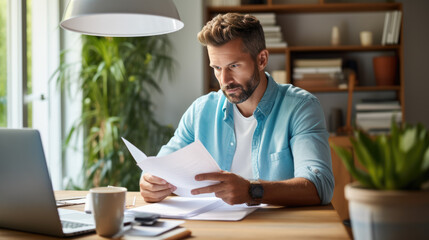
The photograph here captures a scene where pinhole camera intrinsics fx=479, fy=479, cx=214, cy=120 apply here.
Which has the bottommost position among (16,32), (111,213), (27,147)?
(111,213)

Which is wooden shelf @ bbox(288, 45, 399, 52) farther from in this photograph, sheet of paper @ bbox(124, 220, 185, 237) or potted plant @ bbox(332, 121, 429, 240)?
potted plant @ bbox(332, 121, 429, 240)

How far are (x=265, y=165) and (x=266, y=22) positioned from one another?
233 cm

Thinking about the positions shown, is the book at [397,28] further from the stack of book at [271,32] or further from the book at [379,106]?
the stack of book at [271,32]

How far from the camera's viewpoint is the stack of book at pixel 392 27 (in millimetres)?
3803

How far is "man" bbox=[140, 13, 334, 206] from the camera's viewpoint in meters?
1.64

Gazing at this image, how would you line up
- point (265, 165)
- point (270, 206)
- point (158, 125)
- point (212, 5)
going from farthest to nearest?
point (212, 5), point (158, 125), point (265, 165), point (270, 206)

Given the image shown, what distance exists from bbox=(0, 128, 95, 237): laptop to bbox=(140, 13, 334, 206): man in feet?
1.46

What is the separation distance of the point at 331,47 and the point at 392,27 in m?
0.50

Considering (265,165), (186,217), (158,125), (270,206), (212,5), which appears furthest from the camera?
(212,5)

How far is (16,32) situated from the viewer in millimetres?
2934

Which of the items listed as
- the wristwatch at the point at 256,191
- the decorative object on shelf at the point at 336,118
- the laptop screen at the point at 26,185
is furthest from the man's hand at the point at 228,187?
the decorative object on shelf at the point at 336,118

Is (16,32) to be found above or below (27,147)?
above

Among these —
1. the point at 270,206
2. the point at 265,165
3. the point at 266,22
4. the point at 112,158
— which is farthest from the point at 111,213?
the point at 266,22

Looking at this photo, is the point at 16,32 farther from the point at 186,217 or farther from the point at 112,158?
the point at 186,217
